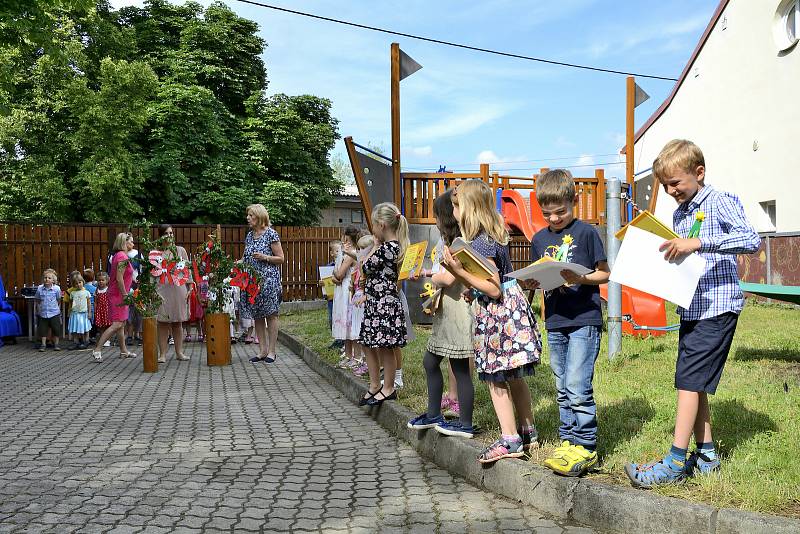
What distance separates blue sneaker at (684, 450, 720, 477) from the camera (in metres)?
3.93

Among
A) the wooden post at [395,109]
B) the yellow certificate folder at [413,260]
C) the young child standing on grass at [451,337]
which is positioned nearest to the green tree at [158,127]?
the wooden post at [395,109]

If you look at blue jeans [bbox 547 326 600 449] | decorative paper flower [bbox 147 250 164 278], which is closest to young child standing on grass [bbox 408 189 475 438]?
blue jeans [bbox 547 326 600 449]

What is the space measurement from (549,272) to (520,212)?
10.4 m

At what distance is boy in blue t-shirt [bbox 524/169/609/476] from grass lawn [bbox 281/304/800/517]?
0.24 metres

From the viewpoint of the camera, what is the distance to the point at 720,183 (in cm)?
2117

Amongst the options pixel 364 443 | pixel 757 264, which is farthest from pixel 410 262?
pixel 757 264

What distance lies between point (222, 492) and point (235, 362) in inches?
268

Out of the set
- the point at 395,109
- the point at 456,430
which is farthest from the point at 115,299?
the point at 456,430

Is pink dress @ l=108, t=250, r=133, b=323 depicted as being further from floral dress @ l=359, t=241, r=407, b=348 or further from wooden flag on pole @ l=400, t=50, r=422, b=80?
floral dress @ l=359, t=241, r=407, b=348

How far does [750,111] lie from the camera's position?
770 inches

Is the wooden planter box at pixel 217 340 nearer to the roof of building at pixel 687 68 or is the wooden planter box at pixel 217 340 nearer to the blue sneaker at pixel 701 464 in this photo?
the blue sneaker at pixel 701 464

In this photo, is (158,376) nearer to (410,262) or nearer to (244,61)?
(410,262)

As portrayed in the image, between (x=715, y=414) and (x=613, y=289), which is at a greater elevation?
(x=613, y=289)

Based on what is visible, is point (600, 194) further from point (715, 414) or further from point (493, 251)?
point (493, 251)
